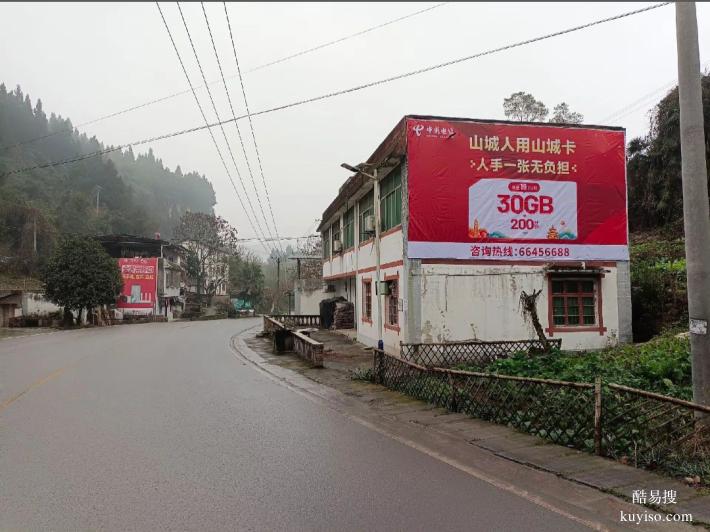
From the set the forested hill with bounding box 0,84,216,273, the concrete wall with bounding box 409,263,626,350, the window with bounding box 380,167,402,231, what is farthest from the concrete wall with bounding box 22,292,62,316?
the concrete wall with bounding box 409,263,626,350

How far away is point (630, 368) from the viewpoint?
10.1 metres

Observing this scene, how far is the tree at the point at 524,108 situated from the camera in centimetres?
3891

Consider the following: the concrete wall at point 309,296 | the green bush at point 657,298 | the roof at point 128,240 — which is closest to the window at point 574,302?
the green bush at point 657,298

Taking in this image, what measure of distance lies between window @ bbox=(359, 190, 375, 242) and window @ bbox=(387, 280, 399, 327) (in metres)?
3.50

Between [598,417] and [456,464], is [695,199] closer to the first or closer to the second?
[598,417]

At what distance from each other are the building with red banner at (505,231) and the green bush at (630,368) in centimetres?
271

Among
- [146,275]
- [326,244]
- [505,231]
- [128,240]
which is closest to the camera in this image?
[505,231]

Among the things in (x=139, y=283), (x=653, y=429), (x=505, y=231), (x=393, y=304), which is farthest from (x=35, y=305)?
Result: (x=653, y=429)

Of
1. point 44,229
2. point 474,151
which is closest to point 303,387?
point 474,151

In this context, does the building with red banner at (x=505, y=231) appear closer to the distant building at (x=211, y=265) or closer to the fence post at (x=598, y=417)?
the fence post at (x=598, y=417)

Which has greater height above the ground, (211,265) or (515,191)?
(211,265)

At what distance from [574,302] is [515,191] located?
3948 millimetres

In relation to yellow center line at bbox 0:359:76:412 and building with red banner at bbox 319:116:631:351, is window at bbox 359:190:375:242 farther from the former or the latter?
yellow center line at bbox 0:359:76:412

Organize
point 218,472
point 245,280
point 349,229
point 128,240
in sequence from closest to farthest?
1. point 218,472
2. point 349,229
3. point 128,240
4. point 245,280
